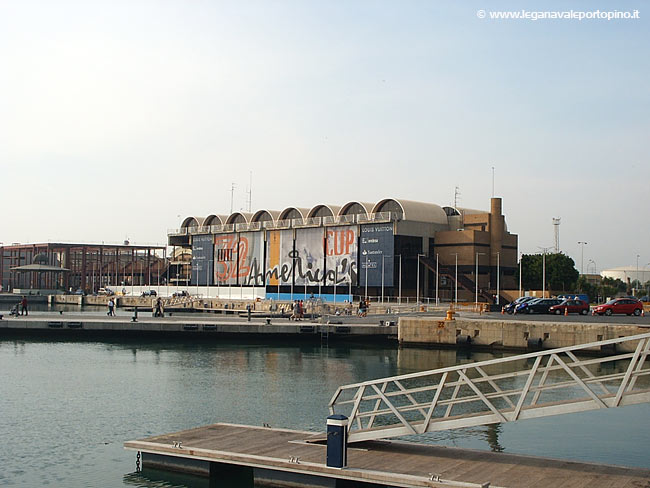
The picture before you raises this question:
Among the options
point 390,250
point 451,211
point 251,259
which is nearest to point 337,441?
point 390,250

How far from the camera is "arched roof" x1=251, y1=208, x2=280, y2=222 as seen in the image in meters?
134

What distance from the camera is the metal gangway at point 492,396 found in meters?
15.9

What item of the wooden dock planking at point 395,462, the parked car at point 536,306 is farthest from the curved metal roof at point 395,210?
the wooden dock planking at point 395,462

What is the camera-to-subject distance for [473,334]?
172ft

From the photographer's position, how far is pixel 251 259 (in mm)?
135125

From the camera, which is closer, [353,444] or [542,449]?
[353,444]

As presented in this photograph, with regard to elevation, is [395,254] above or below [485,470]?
above

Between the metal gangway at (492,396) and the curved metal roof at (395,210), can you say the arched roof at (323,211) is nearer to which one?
the curved metal roof at (395,210)

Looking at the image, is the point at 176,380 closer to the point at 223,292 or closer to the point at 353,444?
the point at 353,444

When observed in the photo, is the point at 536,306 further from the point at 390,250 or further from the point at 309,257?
the point at 309,257

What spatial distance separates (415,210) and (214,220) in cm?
4701

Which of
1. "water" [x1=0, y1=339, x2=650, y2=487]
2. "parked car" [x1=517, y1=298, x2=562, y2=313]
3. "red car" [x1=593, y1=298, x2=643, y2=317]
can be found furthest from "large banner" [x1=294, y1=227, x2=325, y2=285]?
"water" [x1=0, y1=339, x2=650, y2=487]

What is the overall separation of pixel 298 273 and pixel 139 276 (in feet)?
248

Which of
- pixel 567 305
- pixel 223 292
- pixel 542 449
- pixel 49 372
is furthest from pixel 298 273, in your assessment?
pixel 542 449
